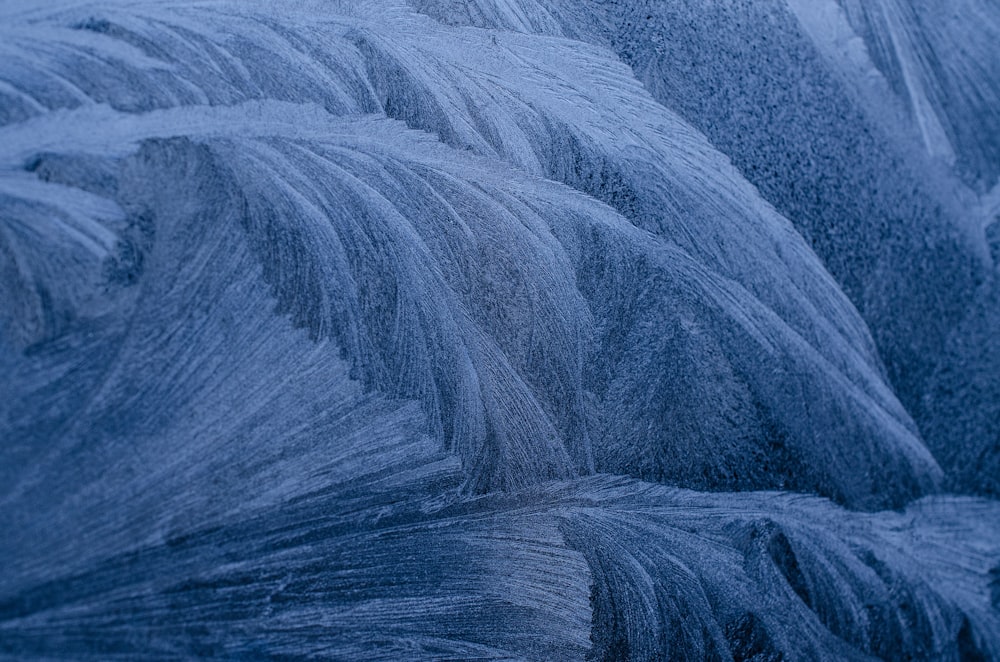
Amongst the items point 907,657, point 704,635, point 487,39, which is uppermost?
point 487,39

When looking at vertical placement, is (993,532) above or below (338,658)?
below

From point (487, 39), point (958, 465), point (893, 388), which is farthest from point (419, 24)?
point (958, 465)

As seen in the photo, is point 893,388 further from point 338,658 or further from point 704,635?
point 338,658

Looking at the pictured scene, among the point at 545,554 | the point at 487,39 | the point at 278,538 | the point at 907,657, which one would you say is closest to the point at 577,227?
the point at 487,39

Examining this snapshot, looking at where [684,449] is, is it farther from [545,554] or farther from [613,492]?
[545,554]

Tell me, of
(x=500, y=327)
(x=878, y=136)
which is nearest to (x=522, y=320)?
(x=500, y=327)

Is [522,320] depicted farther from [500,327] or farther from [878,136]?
[878,136]
